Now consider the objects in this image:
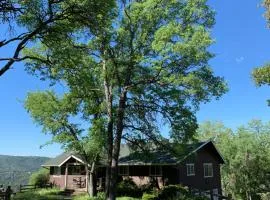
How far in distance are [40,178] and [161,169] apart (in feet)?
67.8

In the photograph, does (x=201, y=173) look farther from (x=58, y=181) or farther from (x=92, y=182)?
(x=58, y=181)

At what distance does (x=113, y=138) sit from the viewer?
31984mm

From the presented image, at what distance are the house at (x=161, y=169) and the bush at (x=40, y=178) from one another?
4.15 feet

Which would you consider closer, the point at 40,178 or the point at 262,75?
the point at 262,75

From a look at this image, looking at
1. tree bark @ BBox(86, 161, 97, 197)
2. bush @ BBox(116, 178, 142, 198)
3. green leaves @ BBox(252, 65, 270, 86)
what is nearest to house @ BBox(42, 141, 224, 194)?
bush @ BBox(116, 178, 142, 198)

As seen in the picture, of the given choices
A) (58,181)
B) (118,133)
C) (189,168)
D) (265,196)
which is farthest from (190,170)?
(58,181)

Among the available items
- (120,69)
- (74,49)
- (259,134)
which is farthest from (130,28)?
(259,134)

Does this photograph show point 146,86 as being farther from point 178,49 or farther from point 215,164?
point 215,164

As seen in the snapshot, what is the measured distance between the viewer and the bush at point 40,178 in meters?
50.9

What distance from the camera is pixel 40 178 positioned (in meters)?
51.5

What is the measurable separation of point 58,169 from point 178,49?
3015 centimetres

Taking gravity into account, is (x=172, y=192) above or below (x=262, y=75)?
below

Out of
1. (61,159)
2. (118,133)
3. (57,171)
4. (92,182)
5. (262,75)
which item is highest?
(262,75)

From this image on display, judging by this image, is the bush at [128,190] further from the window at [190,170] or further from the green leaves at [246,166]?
the green leaves at [246,166]
